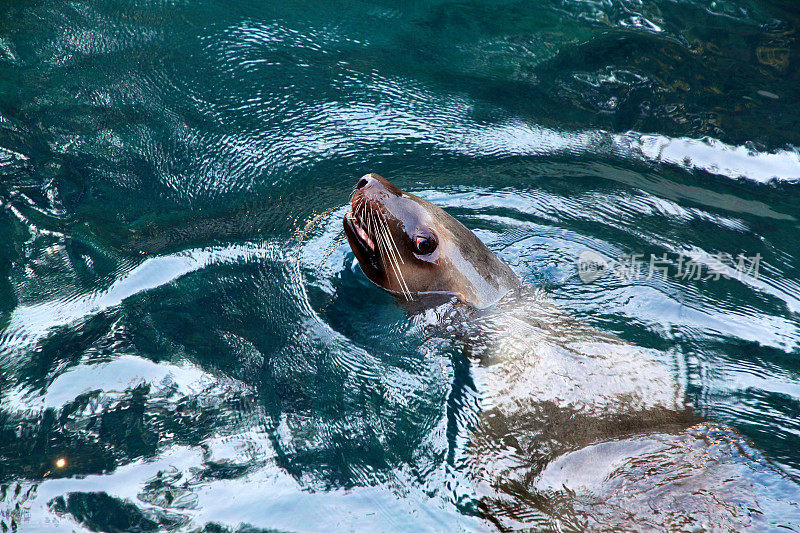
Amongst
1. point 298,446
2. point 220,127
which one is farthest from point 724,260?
point 220,127

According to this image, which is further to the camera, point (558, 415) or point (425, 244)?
point (425, 244)

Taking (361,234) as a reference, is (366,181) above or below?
above

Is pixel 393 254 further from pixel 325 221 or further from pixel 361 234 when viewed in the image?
pixel 325 221

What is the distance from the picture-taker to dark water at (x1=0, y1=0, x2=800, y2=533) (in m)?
3.13

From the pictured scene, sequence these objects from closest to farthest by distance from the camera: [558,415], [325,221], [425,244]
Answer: [558,415] < [425,244] < [325,221]

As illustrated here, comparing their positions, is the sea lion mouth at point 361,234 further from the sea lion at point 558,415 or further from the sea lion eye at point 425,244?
the sea lion eye at point 425,244

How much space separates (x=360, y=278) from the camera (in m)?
4.15

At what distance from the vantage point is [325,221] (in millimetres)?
4520

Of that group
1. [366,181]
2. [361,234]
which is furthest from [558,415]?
[366,181]

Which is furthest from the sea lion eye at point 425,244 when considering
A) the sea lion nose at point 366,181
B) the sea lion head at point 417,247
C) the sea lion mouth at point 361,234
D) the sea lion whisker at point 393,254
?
A: the sea lion nose at point 366,181

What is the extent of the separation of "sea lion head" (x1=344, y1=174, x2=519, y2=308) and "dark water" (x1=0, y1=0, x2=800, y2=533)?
275 millimetres

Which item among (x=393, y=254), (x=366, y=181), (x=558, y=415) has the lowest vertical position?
(x=558, y=415)

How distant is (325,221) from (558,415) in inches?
82.1

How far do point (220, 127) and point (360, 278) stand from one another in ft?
6.37
